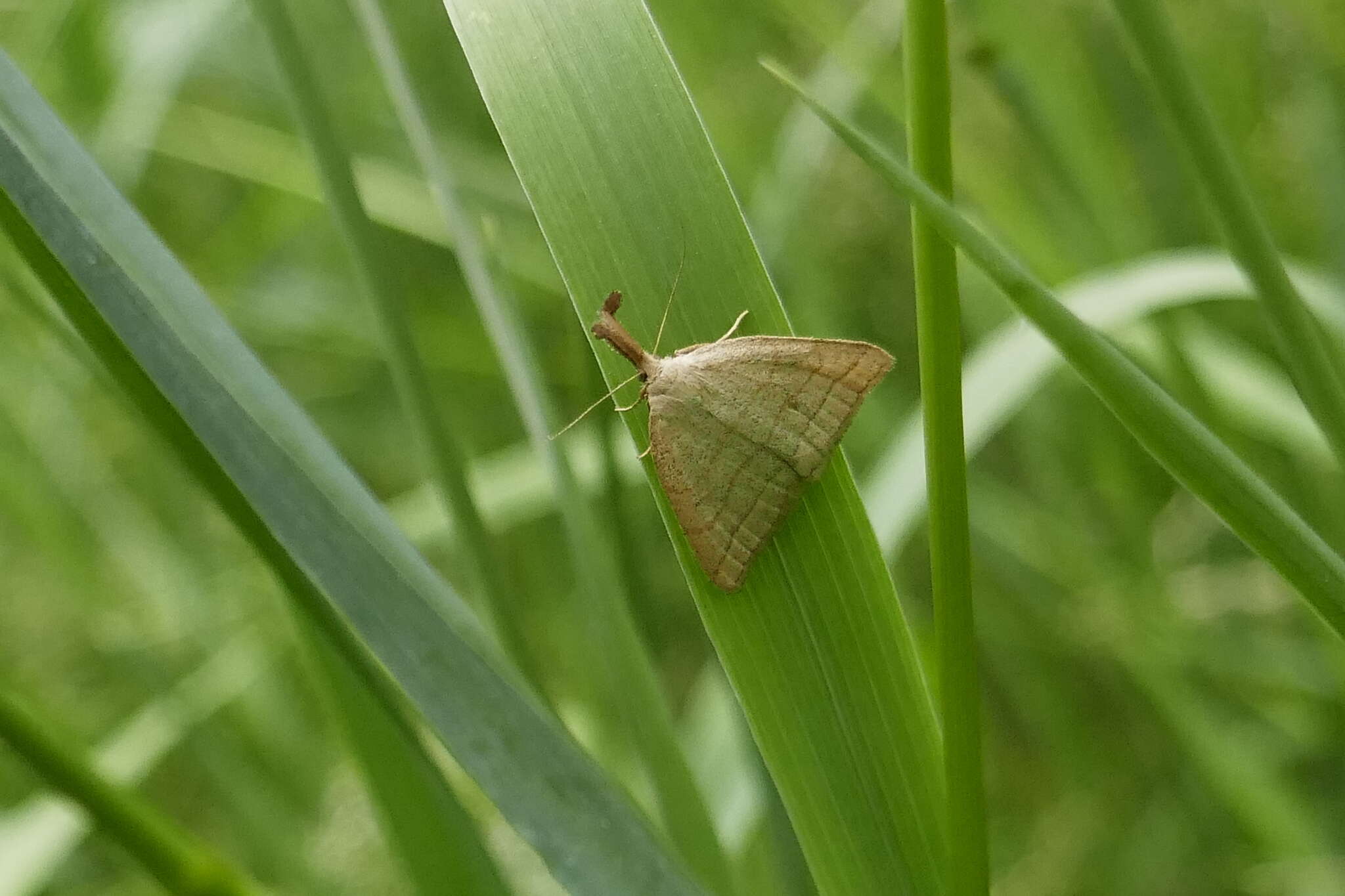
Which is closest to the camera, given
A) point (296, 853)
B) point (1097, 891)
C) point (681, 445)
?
point (681, 445)

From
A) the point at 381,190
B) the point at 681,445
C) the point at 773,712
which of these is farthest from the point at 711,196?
the point at 381,190

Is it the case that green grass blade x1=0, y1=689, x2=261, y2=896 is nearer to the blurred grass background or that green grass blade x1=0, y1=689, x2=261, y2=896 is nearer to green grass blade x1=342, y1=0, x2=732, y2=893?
green grass blade x1=342, y1=0, x2=732, y2=893

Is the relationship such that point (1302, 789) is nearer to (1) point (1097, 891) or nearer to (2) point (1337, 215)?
(1) point (1097, 891)

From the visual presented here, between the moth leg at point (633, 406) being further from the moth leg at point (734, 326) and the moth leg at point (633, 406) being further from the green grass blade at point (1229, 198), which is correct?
the green grass blade at point (1229, 198)

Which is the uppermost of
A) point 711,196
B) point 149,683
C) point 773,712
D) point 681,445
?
point 711,196

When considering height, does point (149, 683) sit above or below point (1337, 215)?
below

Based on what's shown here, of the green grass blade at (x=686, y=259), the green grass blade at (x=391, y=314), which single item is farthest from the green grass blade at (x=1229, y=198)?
the green grass blade at (x=391, y=314)
